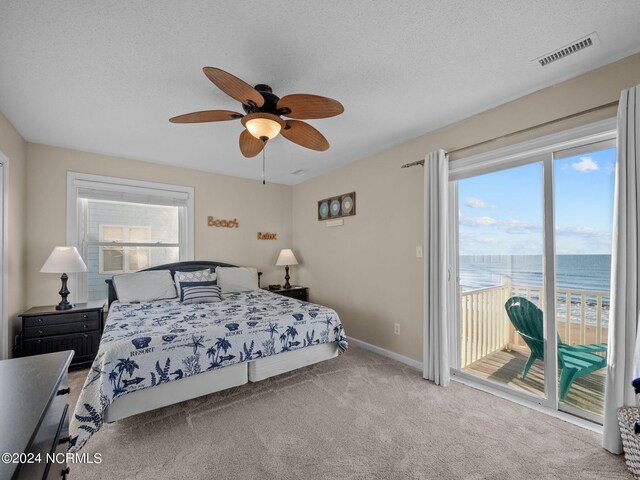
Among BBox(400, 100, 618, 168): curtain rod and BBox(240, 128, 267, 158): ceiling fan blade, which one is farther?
BBox(240, 128, 267, 158): ceiling fan blade

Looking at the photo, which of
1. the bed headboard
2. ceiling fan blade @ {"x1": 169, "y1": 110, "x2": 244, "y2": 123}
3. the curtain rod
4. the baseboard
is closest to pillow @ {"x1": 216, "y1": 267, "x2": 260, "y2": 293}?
the bed headboard

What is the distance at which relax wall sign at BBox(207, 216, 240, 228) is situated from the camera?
4.48 m

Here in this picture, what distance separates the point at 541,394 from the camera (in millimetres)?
2361

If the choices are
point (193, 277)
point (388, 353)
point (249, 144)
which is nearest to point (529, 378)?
point (388, 353)

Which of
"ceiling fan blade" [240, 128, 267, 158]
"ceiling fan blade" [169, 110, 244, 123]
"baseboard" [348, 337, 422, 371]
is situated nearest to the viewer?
"ceiling fan blade" [169, 110, 244, 123]

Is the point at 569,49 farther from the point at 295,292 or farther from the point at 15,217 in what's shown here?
the point at 15,217

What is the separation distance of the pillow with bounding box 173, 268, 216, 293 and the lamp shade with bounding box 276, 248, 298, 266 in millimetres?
1134

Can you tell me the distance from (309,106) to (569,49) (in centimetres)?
167

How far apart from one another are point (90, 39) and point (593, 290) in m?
3.80

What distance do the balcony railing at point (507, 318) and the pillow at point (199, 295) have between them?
108 inches

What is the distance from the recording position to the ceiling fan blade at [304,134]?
2221mm

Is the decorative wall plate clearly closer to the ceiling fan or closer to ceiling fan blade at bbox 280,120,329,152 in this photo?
ceiling fan blade at bbox 280,120,329,152

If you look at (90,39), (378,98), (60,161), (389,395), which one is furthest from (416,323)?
(60,161)

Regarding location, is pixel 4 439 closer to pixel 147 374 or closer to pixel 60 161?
pixel 147 374
